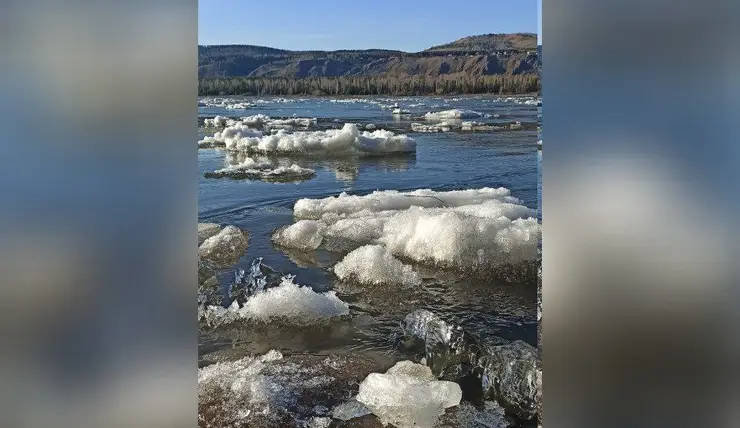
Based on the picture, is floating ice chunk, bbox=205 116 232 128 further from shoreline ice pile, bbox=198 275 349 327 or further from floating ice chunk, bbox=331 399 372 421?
floating ice chunk, bbox=331 399 372 421

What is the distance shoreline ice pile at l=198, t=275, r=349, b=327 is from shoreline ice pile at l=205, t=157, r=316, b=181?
1.67 meters

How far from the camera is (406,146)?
4117 millimetres

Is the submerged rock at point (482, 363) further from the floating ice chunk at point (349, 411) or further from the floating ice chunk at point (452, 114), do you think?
the floating ice chunk at point (452, 114)

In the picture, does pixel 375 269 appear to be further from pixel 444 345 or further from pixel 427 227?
pixel 444 345

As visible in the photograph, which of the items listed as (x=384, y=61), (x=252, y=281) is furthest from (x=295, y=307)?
(x=384, y=61)

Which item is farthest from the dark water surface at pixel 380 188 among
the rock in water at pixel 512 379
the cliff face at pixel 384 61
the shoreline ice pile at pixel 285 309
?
the cliff face at pixel 384 61

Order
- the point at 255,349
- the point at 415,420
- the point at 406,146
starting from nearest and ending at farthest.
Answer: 1. the point at 415,420
2. the point at 255,349
3. the point at 406,146

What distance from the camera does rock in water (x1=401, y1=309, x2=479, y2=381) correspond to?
1.50m

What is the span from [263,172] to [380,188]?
709 mm

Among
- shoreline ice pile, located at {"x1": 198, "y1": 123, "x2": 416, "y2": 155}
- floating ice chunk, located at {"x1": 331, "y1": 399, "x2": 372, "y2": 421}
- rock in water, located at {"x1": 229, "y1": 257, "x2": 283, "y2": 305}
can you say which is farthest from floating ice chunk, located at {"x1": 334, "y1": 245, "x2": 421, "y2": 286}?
shoreline ice pile, located at {"x1": 198, "y1": 123, "x2": 416, "y2": 155}
